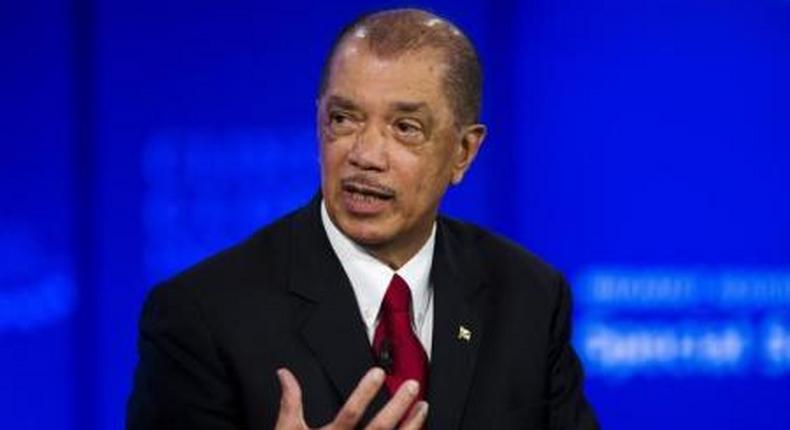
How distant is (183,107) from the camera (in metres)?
3.07

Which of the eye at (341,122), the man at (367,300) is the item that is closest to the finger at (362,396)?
the man at (367,300)

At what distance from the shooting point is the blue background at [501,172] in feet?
9.98

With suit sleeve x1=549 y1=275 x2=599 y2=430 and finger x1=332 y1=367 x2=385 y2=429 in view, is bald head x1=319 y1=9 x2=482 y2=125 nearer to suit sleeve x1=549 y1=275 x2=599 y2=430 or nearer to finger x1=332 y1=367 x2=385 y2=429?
suit sleeve x1=549 y1=275 x2=599 y2=430

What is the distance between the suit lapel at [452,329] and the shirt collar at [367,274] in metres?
0.03

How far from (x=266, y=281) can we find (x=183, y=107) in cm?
135

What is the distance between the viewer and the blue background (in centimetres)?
304

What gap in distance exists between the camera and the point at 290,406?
1.58 m

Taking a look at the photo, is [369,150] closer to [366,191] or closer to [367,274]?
[366,191]

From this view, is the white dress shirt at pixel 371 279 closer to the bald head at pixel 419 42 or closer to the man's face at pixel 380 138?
the man's face at pixel 380 138

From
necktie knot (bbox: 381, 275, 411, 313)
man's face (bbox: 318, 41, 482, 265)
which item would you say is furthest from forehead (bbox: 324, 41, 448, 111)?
necktie knot (bbox: 381, 275, 411, 313)

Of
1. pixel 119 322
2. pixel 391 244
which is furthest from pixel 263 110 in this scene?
pixel 391 244

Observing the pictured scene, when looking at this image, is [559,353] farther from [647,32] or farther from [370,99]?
[647,32]

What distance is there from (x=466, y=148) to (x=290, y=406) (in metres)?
0.48

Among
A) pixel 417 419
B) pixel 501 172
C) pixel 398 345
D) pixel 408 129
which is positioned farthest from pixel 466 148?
pixel 501 172
